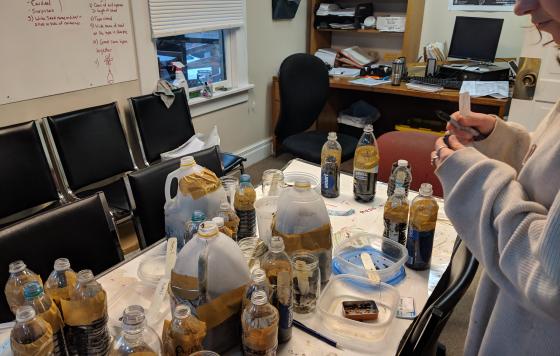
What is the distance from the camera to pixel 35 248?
124 centimetres

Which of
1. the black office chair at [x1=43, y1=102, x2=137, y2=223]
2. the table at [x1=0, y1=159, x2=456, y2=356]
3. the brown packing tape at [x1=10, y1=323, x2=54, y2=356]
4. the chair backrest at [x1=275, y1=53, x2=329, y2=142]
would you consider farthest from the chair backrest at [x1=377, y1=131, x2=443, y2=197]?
the brown packing tape at [x1=10, y1=323, x2=54, y2=356]

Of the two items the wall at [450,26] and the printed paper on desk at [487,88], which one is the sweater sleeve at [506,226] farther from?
the wall at [450,26]

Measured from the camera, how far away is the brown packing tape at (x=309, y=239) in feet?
3.42

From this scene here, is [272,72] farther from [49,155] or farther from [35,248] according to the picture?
[35,248]

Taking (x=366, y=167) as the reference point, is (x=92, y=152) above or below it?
below

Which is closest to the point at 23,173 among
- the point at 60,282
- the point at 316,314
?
the point at 60,282

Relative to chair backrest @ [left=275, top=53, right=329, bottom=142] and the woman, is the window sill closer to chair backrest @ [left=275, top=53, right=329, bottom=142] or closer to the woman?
chair backrest @ [left=275, top=53, right=329, bottom=142]

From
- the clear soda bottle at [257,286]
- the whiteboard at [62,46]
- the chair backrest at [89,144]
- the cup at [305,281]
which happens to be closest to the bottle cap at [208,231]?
the clear soda bottle at [257,286]

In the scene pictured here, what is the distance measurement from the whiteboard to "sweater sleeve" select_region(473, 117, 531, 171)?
2.05 meters

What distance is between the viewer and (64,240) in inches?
51.2

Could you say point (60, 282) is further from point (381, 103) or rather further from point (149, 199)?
point (381, 103)

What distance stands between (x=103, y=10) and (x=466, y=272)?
2.26 m

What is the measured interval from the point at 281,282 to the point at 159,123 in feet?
6.58

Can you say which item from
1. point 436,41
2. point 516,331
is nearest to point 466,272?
point 516,331
